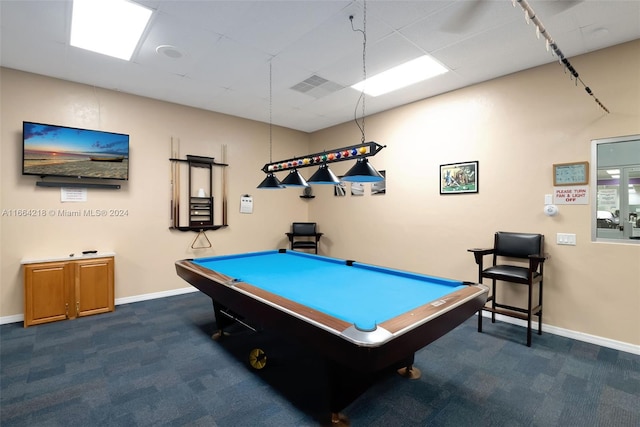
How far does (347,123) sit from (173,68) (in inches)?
118

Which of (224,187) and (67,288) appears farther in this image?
(224,187)

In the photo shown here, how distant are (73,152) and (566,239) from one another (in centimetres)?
583

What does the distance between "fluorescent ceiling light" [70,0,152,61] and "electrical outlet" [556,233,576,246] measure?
4480 mm

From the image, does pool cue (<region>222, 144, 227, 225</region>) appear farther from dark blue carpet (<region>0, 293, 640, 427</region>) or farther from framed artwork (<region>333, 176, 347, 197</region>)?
dark blue carpet (<region>0, 293, 640, 427</region>)

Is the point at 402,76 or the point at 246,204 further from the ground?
the point at 402,76

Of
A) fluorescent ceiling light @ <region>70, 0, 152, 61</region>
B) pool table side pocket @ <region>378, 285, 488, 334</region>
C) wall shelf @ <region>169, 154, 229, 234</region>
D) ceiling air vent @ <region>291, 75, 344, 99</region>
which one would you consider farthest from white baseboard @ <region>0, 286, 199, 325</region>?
pool table side pocket @ <region>378, 285, 488, 334</region>

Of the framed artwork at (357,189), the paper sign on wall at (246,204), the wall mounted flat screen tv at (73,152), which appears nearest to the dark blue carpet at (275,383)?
the wall mounted flat screen tv at (73,152)

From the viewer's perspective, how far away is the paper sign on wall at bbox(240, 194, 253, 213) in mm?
5379

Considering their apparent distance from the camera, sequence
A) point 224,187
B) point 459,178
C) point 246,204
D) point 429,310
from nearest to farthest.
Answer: point 429,310
point 459,178
point 224,187
point 246,204

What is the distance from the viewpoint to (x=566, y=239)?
317 centimetres

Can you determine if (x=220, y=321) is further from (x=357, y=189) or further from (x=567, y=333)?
(x=567, y=333)

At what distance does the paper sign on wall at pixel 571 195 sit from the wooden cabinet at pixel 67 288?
17.4 ft

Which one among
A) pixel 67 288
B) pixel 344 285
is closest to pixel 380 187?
pixel 344 285

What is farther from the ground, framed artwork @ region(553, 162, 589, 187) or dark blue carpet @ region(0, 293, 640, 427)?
framed artwork @ region(553, 162, 589, 187)
